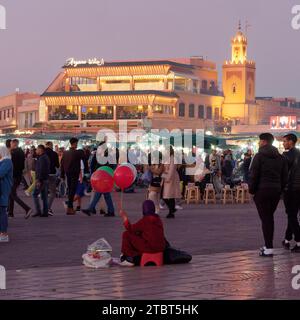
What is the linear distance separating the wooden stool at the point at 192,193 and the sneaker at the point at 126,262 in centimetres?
1639

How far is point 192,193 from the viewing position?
29438mm

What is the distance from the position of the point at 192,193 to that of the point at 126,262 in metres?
16.8

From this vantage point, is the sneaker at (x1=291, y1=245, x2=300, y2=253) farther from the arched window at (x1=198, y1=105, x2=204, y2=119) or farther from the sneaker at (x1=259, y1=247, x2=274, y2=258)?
the arched window at (x1=198, y1=105, x2=204, y2=119)

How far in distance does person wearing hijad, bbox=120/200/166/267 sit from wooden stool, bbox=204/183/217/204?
16.3 m

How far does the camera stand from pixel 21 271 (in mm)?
12086

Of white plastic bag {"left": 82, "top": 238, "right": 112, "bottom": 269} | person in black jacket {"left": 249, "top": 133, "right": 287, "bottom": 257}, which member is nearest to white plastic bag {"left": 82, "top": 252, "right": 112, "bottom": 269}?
white plastic bag {"left": 82, "top": 238, "right": 112, "bottom": 269}

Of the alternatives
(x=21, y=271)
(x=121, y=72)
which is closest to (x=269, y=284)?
(x=21, y=271)

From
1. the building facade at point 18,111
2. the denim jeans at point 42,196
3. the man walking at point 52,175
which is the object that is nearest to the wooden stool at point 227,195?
the man walking at point 52,175

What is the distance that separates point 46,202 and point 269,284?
11491 mm

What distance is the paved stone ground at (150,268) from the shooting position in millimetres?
10297

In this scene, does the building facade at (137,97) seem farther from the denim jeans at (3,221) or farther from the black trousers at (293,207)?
the black trousers at (293,207)

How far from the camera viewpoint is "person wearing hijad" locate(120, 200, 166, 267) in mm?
12625

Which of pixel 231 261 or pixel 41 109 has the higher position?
pixel 41 109
